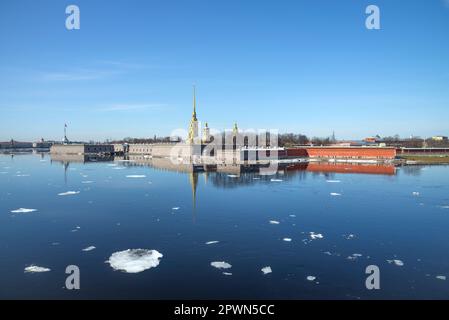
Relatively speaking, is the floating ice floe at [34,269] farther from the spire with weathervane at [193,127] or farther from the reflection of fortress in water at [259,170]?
the spire with weathervane at [193,127]

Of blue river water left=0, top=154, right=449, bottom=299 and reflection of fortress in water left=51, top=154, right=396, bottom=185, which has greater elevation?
reflection of fortress in water left=51, top=154, right=396, bottom=185

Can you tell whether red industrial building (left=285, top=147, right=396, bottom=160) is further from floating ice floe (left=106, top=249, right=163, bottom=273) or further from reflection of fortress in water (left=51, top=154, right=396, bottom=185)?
floating ice floe (left=106, top=249, right=163, bottom=273)

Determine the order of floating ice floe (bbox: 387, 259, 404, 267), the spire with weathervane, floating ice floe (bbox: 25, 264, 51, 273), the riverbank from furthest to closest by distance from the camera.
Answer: the spire with weathervane < the riverbank < floating ice floe (bbox: 387, 259, 404, 267) < floating ice floe (bbox: 25, 264, 51, 273)

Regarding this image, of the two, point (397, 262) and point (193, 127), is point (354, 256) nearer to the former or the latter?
point (397, 262)

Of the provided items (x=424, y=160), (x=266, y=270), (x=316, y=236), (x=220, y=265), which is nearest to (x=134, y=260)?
(x=220, y=265)

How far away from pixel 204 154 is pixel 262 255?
67.2m

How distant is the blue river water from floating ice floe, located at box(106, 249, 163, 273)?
22 cm

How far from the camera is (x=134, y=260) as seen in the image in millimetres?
10289

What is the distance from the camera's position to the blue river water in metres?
8.40

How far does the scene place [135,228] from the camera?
14.3 metres

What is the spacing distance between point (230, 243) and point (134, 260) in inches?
137

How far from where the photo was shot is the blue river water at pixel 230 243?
840 centimetres

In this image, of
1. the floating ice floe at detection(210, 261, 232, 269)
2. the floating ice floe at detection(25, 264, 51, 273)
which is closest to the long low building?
the floating ice floe at detection(25, 264, 51, 273)

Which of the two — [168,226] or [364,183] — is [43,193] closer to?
[168,226]
